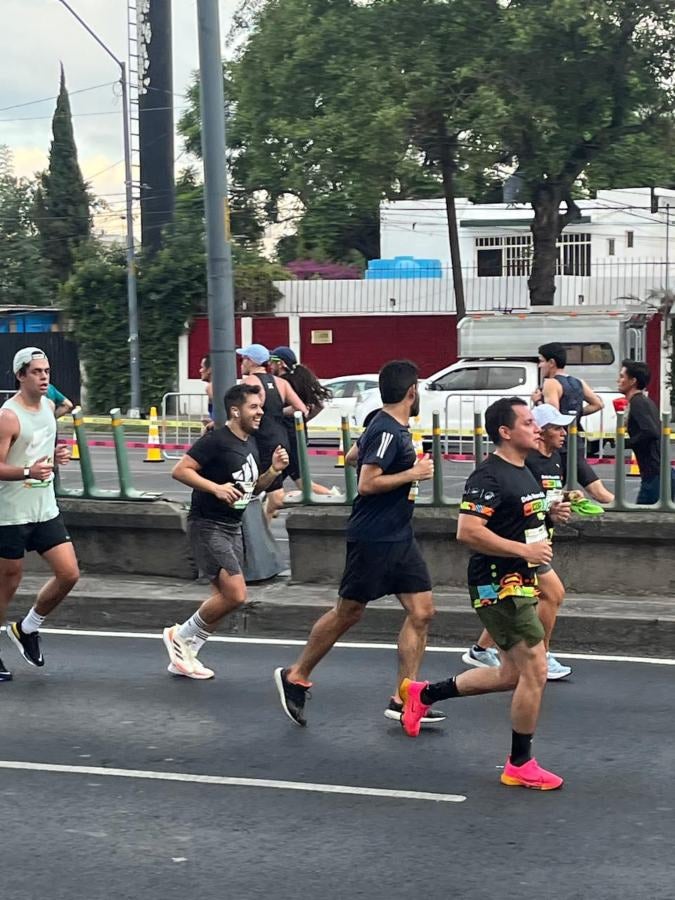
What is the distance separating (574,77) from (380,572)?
83.9ft

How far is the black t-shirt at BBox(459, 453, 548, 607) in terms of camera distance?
20.1 feet

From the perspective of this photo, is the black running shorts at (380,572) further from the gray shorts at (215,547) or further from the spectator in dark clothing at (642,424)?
the spectator in dark clothing at (642,424)

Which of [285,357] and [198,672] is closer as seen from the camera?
[198,672]

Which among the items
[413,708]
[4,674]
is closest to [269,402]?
[4,674]

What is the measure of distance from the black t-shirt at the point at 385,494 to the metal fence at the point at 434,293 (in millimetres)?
30305

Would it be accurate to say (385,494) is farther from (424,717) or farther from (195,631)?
(195,631)

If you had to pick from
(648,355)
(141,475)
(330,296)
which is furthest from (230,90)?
(141,475)

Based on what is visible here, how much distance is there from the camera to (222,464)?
7.91m

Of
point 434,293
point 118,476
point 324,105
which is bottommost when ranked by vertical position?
point 118,476

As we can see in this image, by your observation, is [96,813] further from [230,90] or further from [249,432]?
[230,90]

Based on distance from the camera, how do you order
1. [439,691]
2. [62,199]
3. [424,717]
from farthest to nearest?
[62,199], [424,717], [439,691]

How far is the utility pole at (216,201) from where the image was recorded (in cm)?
1005

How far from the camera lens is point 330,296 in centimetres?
3784

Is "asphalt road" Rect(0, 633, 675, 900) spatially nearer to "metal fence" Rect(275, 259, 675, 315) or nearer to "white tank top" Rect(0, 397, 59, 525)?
"white tank top" Rect(0, 397, 59, 525)
